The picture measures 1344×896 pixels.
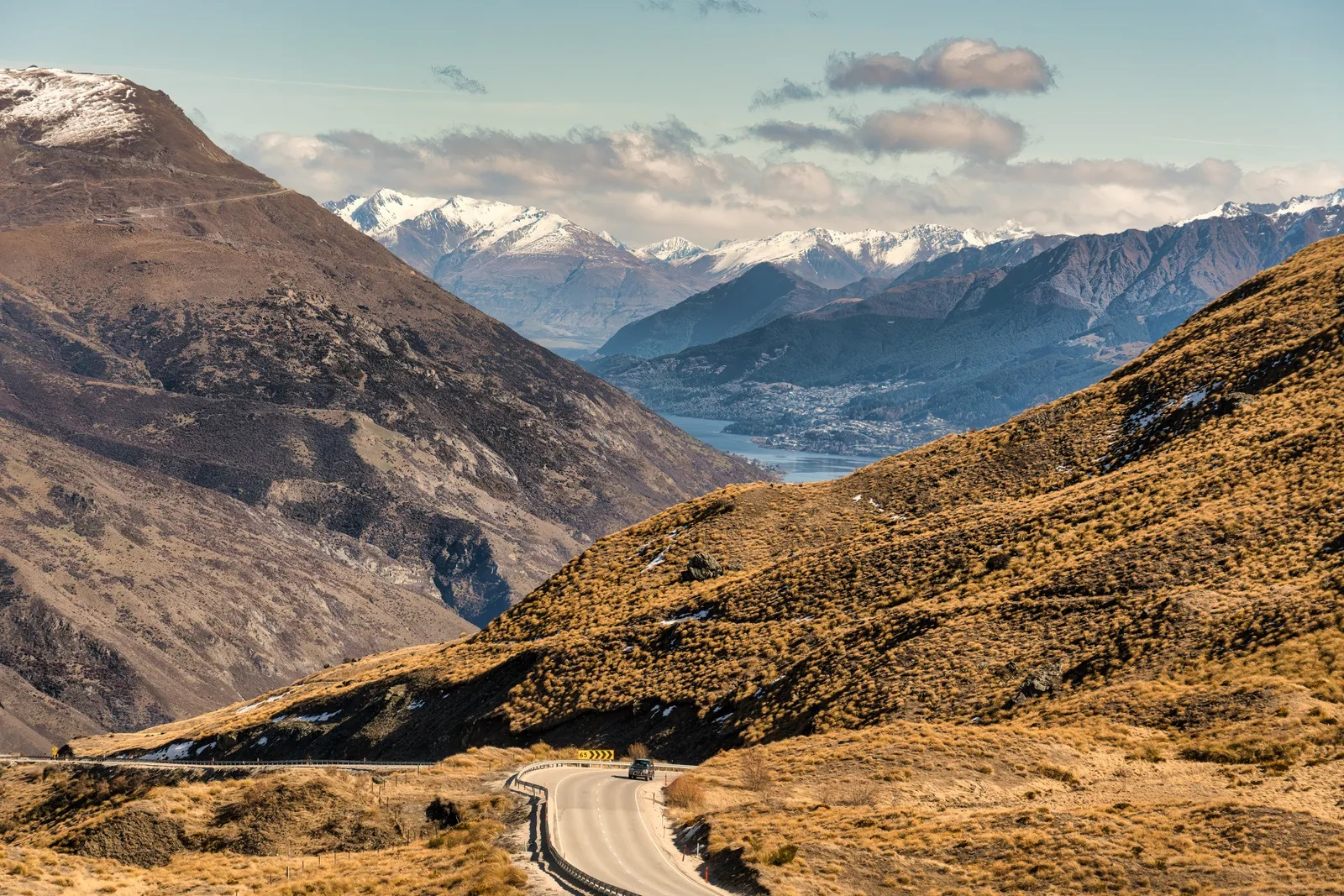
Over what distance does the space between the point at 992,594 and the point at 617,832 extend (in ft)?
107

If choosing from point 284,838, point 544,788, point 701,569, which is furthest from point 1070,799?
point 701,569

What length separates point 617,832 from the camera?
4906cm

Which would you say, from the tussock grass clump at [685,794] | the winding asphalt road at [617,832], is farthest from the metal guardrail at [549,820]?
the tussock grass clump at [685,794]

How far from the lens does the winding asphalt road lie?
1678 inches

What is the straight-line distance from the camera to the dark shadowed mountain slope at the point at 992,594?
59688mm

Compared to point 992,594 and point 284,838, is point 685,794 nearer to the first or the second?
point 284,838

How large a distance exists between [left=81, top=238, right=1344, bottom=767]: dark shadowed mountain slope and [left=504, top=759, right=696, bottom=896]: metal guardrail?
6689 millimetres

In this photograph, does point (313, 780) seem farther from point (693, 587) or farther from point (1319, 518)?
point (1319, 518)

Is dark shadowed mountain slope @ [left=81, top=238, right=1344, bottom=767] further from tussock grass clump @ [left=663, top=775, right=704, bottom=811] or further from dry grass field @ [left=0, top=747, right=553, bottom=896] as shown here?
dry grass field @ [left=0, top=747, right=553, bottom=896]

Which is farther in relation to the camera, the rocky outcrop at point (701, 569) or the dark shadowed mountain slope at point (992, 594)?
the rocky outcrop at point (701, 569)

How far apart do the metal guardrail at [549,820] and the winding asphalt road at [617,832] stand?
35 centimetres

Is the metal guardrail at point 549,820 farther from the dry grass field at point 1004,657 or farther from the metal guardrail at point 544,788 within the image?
the dry grass field at point 1004,657

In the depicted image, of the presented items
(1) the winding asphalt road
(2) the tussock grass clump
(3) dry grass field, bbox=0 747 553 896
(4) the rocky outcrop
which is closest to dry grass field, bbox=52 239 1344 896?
(2) the tussock grass clump

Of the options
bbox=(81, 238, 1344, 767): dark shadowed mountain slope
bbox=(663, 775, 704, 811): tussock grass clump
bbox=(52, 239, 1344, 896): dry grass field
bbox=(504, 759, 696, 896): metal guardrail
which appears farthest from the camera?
bbox=(81, 238, 1344, 767): dark shadowed mountain slope
